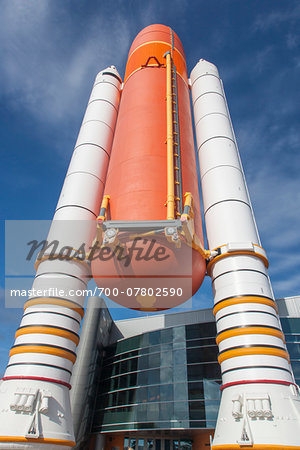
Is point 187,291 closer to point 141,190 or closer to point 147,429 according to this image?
point 141,190

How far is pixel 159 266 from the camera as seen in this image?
8.74 m

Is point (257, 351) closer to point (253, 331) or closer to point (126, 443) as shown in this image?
point (253, 331)

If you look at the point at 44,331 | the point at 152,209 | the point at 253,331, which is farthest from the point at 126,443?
the point at 152,209

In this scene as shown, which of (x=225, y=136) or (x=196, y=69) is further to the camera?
(x=196, y=69)

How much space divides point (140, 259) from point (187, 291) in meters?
2.06

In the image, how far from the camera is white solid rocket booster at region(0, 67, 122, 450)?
25.0 ft

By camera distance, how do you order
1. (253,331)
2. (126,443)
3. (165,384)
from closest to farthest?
(253,331) → (165,384) → (126,443)

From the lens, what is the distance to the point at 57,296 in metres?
9.61

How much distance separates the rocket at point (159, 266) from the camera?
7527mm

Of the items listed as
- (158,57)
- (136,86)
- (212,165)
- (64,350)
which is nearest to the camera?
(64,350)

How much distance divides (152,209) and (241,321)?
4039 millimetres

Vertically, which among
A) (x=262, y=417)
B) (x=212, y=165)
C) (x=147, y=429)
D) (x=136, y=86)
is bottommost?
(x=262, y=417)

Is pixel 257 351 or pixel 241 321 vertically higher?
pixel 241 321

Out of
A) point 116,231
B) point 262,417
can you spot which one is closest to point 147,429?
point 262,417
